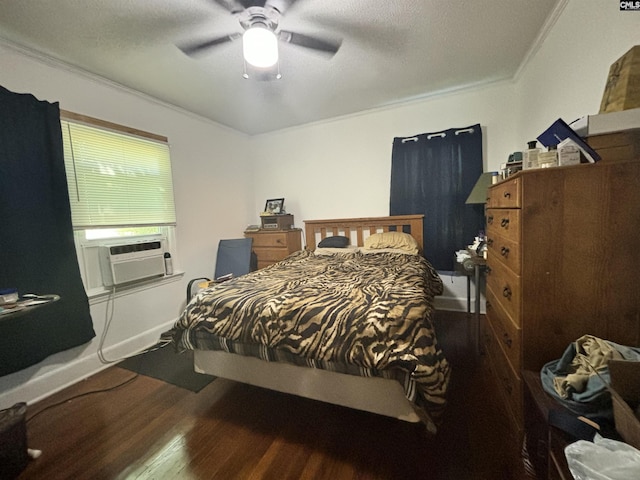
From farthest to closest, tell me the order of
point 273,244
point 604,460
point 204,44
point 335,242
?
point 273,244
point 335,242
point 204,44
point 604,460

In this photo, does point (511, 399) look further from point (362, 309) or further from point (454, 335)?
point (454, 335)

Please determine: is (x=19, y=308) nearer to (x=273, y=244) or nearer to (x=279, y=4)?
(x=279, y=4)

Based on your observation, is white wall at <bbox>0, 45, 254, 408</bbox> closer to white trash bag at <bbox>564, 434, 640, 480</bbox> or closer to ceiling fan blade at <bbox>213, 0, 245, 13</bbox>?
ceiling fan blade at <bbox>213, 0, 245, 13</bbox>

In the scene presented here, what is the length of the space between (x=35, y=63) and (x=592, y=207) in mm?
3560

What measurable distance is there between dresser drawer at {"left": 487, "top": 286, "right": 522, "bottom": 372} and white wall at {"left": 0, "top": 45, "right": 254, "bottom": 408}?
3.03 m

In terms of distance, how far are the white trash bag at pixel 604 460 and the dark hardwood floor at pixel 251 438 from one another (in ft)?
2.34

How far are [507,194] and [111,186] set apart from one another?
10.2 ft

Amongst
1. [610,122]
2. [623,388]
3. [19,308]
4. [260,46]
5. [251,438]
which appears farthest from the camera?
[260,46]

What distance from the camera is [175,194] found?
3.04m

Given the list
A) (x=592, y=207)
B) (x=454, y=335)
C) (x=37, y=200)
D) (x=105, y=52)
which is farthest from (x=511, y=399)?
(x=105, y=52)

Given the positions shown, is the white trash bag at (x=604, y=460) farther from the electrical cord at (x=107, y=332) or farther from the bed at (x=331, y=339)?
the electrical cord at (x=107, y=332)

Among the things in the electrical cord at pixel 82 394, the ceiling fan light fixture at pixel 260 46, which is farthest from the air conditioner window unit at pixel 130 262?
the ceiling fan light fixture at pixel 260 46

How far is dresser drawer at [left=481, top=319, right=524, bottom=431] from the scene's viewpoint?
1.24 metres

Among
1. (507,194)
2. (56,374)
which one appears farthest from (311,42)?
(56,374)
